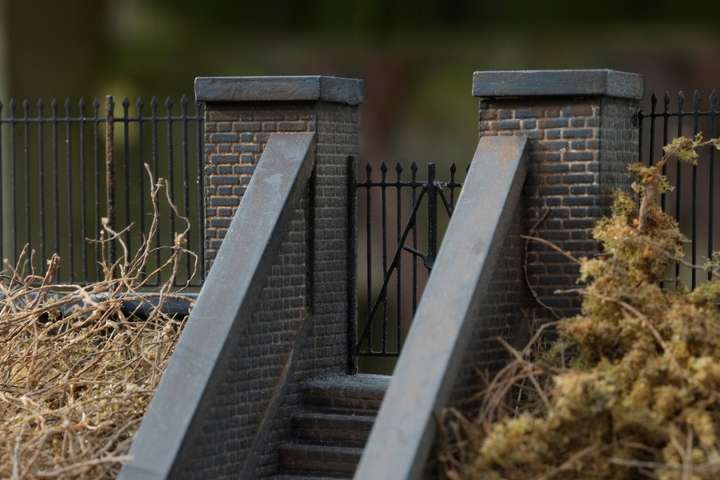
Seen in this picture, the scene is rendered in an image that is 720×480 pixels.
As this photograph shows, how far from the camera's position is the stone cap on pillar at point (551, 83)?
420 inches

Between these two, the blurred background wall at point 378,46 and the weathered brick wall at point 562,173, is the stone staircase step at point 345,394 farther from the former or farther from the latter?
the blurred background wall at point 378,46

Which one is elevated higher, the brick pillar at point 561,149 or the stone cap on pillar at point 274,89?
the stone cap on pillar at point 274,89

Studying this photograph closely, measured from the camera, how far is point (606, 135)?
10797 mm

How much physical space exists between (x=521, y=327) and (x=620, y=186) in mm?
1188

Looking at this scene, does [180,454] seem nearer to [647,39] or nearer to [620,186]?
[620,186]

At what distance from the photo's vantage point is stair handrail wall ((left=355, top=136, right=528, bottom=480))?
9312mm

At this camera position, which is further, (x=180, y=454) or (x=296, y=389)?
(x=296, y=389)

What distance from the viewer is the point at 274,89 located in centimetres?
1166

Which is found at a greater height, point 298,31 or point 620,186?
point 298,31

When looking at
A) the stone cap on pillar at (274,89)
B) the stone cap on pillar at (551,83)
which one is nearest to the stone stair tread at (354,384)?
the stone cap on pillar at (274,89)

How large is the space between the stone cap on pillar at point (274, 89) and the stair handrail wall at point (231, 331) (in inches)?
11.2

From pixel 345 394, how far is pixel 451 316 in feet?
6.83

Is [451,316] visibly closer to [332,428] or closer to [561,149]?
[561,149]

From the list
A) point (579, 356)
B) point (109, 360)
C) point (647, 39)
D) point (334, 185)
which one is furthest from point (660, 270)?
point (647, 39)
